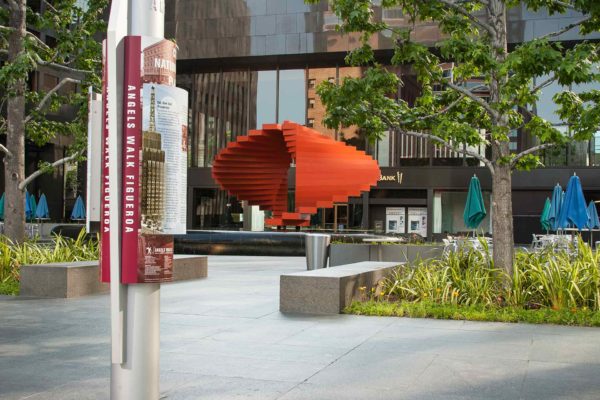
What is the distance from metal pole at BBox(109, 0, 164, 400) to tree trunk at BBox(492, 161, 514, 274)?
8224 mm

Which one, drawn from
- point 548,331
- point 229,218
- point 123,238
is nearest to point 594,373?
point 548,331

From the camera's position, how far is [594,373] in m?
6.34

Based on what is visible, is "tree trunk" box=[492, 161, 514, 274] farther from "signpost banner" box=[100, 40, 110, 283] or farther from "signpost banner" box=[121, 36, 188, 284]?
"signpost banner" box=[100, 40, 110, 283]

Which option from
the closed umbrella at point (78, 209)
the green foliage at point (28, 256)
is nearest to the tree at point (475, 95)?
the green foliage at point (28, 256)

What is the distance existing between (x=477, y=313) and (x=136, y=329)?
6.78 meters

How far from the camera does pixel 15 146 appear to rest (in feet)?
49.1

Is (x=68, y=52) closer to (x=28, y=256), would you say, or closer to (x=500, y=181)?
(x=28, y=256)

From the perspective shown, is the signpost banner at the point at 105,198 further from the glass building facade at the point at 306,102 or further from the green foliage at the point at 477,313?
the glass building facade at the point at 306,102

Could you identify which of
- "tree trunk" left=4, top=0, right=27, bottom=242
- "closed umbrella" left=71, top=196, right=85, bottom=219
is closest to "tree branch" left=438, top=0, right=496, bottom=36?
"tree trunk" left=4, top=0, right=27, bottom=242

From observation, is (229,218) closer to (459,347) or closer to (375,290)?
(375,290)

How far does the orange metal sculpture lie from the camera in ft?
52.6

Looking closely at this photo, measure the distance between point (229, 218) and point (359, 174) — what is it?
24964 millimetres

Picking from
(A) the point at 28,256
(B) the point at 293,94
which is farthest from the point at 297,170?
(B) the point at 293,94

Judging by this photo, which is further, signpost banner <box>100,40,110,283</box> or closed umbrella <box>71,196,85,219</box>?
closed umbrella <box>71,196,85,219</box>
